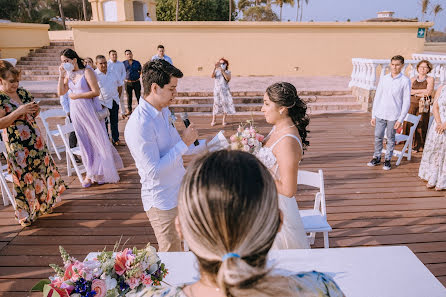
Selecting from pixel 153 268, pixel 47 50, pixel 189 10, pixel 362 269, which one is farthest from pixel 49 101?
pixel 189 10

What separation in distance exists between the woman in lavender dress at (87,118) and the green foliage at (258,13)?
3938 centimetres

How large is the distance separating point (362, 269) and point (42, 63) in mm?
15899

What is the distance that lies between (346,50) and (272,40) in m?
3.25

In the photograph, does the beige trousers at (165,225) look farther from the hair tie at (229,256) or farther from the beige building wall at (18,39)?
the beige building wall at (18,39)

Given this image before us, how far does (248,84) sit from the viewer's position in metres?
12.0

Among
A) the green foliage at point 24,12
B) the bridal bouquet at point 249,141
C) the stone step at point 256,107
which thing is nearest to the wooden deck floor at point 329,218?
the bridal bouquet at point 249,141

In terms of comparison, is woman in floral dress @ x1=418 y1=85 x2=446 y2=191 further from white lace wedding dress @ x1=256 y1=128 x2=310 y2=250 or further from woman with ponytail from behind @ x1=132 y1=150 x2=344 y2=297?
woman with ponytail from behind @ x1=132 y1=150 x2=344 y2=297

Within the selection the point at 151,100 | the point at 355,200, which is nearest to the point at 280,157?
the point at 151,100

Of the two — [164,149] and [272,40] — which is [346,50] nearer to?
[272,40]

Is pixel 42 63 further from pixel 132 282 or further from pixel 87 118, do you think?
pixel 132 282

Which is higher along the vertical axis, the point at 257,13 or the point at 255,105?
the point at 257,13

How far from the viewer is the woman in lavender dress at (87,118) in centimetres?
472

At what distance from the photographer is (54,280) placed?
4.69 feet

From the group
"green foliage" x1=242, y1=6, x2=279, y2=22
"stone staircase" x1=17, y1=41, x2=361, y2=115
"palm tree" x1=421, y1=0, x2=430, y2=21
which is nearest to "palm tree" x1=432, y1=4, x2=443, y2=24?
"palm tree" x1=421, y1=0, x2=430, y2=21
